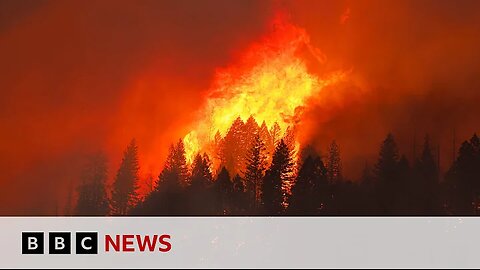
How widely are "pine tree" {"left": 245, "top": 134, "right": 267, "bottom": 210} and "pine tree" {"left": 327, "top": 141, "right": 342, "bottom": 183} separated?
6.11 metres

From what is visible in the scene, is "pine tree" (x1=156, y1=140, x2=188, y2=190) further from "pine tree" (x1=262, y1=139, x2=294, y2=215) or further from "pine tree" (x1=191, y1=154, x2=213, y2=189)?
"pine tree" (x1=262, y1=139, x2=294, y2=215)

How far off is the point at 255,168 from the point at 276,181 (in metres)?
2.40

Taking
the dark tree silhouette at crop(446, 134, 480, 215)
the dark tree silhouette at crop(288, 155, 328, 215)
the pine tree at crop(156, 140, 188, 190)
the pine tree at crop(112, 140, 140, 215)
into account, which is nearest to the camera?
the dark tree silhouette at crop(446, 134, 480, 215)

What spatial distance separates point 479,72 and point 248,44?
22655mm

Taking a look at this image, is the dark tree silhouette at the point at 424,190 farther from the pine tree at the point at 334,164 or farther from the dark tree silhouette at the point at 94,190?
the dark tree silhouette at the point at 94,190

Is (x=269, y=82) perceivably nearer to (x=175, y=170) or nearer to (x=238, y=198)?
(x=175, y=170)

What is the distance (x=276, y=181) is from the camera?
5744 cm

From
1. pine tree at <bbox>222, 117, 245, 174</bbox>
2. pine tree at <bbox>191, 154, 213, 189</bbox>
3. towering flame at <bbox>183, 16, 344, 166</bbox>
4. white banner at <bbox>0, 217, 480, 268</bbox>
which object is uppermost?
towering flame at <bbox>183, 16, 344, 166</bbox>

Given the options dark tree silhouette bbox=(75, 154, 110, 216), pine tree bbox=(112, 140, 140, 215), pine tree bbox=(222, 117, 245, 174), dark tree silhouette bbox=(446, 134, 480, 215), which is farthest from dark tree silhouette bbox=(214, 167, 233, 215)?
dark tree silhouette bbox=(446, 134, 480, 215)

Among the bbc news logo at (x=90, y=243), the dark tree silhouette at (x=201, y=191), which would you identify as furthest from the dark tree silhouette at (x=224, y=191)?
the bbc news logo at (x=90, y=243)

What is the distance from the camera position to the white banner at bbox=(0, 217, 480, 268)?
5397 centimetres

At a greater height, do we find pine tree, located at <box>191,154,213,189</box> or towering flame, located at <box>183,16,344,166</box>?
towering flame, located at <box>183,16,344,166</box>

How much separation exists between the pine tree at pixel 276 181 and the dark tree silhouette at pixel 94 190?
49.4 feet

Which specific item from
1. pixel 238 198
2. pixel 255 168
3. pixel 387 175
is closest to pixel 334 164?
pixel 387 175
